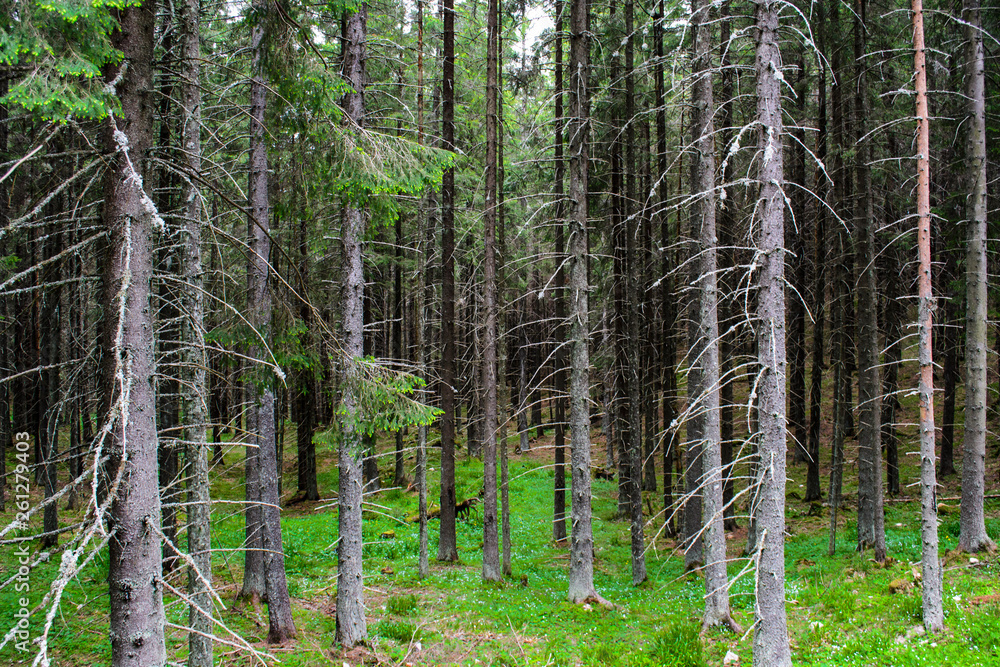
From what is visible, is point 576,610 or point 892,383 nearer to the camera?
point 576,610

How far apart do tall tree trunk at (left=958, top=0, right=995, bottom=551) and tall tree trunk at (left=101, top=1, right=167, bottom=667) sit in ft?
49.7

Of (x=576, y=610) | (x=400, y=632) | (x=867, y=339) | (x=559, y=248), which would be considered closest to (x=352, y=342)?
(x=400, y=632)

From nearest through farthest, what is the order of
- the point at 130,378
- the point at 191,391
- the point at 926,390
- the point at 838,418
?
1. the point at 130,378
2. the point at 191,391
3. the point at 926,390
4. the point at 838,418

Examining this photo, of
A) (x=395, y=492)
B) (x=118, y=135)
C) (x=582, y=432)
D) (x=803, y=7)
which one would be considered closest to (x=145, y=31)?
(x=118, y=135)

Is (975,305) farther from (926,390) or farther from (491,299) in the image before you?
(491,299)

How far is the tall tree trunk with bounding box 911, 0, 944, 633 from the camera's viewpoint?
29.3 ft

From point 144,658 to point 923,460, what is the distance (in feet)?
35.4

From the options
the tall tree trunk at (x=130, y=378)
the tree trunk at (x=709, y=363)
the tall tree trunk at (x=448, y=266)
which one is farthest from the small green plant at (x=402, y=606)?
the tall tree trunk at (x=130, y=378)

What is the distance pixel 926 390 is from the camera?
907cm

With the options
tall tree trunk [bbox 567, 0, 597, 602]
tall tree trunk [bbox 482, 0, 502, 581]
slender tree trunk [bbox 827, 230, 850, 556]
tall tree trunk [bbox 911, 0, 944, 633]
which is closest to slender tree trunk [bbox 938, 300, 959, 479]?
slender tree trunk [bbox 827, 230, 850, 556]

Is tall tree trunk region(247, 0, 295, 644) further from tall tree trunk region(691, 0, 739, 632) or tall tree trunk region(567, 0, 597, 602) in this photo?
tall tree trunk region(691, 0, 739, 632)

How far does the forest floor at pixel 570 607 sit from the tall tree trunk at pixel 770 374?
20.1 inches

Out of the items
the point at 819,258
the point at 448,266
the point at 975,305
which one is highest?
the point at 819,258

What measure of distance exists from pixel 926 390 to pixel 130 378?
10852 millimetres
